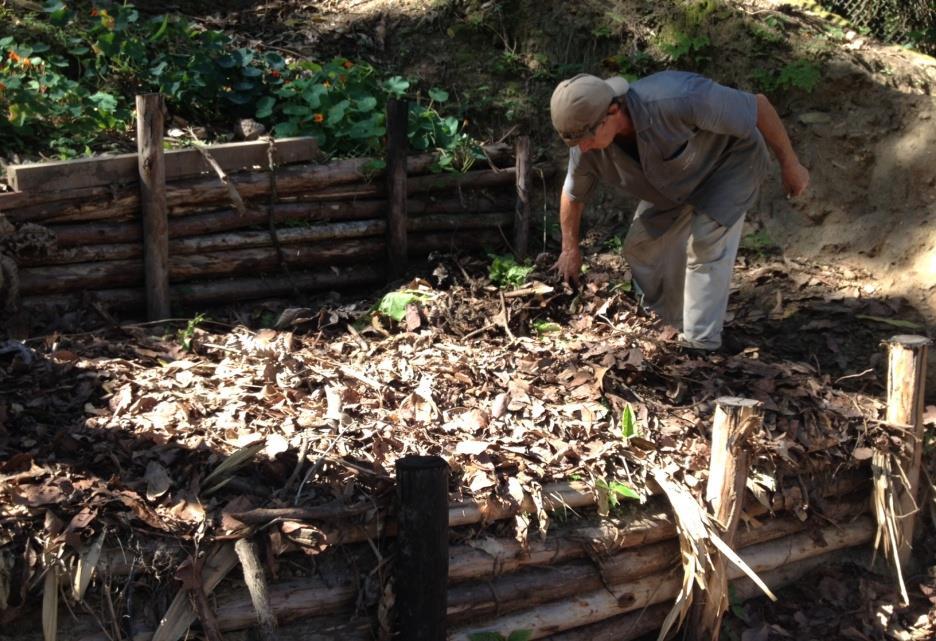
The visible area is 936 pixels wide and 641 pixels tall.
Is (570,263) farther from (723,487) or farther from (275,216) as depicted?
(275,216)

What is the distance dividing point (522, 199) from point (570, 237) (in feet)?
4.31

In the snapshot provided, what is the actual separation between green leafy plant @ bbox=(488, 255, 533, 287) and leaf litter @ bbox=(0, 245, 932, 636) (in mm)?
62

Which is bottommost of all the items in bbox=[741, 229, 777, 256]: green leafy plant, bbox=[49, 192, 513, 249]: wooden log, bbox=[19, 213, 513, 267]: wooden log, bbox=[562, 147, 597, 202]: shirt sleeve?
bbox=[741, 229, 777, 256]: green leafy plant

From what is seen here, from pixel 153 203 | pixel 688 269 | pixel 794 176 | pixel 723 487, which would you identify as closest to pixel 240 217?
pixel 153 203

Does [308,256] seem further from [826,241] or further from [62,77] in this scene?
[826,241]

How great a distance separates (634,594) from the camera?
4734mm

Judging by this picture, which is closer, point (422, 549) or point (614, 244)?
point (422, 549)

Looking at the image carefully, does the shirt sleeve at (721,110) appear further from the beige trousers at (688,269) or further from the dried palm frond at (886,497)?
the dried palm frond at (886,497)

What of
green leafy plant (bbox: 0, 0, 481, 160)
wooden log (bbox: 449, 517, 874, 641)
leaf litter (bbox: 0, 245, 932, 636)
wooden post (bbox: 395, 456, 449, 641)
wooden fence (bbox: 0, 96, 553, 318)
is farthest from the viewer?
green leafy plant (bbox: 0, 0, 481, 160)

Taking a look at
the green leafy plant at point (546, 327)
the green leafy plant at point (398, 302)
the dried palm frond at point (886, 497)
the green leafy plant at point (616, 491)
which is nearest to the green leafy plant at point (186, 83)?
the green leafy plant at point (398, 302)

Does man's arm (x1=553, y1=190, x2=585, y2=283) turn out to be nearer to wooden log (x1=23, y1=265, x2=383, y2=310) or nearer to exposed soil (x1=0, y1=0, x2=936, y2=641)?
exposed soil (x1=0, y1=0, x2=936, y2=641)

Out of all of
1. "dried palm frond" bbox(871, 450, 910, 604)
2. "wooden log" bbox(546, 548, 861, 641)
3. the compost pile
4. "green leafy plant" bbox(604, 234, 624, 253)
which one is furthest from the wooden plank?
"dried palm frond" bbox(871, 450, 910, 604)

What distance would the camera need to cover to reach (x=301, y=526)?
403 cm

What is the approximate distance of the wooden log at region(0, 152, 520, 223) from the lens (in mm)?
5719
